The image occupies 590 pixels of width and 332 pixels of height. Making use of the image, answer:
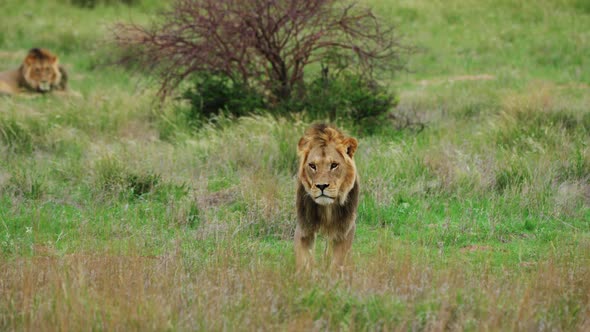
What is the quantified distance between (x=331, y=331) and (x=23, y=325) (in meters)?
1.80

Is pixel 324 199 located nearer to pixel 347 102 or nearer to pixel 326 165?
pixel 326 165

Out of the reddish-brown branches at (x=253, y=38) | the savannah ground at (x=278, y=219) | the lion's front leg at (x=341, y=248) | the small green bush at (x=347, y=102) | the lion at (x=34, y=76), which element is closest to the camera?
the savannah ground at (x=278, y=219)

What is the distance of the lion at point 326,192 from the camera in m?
6.05

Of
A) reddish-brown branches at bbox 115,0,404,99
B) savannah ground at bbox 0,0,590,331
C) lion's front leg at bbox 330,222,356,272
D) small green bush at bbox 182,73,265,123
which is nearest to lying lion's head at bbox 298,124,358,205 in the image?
lion's front leg at bbox 330,222,356,272

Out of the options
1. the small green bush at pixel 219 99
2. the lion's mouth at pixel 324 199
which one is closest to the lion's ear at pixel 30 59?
the small green bush at pixel 219 99

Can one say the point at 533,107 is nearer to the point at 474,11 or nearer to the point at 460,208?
the point at 460,208

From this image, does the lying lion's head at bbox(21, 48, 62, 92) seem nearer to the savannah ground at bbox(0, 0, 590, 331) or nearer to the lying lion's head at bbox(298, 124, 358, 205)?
the savannah ground at bbox(0, 0, 590, 331)

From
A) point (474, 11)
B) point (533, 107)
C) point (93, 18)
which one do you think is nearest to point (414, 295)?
point (533, 107)

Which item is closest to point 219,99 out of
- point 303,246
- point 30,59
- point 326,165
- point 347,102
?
point 347,102

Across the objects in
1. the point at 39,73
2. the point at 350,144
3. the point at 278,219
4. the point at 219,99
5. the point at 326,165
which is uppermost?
the point at 350,144

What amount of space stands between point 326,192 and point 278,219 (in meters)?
2.15

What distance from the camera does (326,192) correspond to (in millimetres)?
6000

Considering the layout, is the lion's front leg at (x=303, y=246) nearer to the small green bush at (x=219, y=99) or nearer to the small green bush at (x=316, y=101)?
the small green bush at (x=316, y=101)

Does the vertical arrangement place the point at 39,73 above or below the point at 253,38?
below
